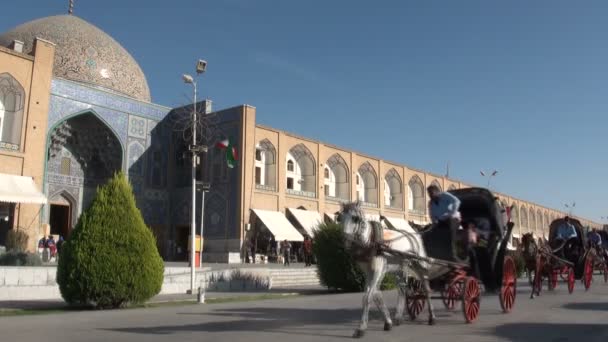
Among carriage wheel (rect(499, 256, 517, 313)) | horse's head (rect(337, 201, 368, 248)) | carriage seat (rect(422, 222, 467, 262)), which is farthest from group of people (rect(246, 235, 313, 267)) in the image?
horse's head (rect(337, 201, 368, 248))

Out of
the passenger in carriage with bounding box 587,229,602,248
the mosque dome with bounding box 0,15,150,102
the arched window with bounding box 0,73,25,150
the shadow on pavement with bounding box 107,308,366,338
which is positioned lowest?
the shadow on pavement with bounding box 107,308,366,338

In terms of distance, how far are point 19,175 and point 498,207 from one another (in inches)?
861

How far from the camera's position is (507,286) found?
816 centimetres

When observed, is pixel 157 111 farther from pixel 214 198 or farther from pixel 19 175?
pixel 19 175

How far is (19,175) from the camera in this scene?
77.8ft

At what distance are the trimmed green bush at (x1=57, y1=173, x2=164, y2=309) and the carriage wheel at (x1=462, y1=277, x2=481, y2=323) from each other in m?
6.57

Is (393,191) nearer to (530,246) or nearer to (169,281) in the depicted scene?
(169,281)

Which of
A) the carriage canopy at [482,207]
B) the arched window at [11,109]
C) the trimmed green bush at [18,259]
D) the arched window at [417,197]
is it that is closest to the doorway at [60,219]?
the arched window at [11,109]

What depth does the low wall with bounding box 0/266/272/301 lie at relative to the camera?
43.1ft

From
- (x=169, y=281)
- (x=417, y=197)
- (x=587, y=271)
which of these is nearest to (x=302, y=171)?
(x=417, y=197)

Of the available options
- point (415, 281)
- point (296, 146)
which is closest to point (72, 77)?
point (296, 146)

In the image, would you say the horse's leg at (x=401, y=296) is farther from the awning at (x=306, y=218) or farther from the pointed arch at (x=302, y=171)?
the pointed arch at (x=302, y=171)

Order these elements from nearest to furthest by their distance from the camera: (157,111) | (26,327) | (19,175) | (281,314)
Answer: (26,327) → (281,314) → (19,175) → (157,111)

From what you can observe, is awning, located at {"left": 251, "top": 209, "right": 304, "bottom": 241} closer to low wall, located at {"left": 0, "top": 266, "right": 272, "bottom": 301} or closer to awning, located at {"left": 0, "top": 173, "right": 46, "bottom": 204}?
low wall, located at {"left": 0, "top": 266, "right": 272, "bottom": 301}
